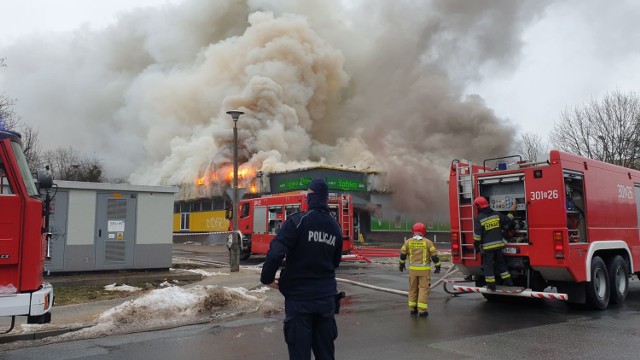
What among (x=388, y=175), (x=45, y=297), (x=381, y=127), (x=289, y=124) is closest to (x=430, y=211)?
(x=388, y=175)

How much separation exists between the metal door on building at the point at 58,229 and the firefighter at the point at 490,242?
854 cm

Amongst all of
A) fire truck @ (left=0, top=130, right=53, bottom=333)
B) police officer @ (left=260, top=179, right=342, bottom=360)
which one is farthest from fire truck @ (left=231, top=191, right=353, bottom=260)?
police officer @ (left=260, top=179, right=342, bottom=360)

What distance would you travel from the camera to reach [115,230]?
11289 mm

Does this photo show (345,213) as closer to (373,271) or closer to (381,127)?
(373,271)

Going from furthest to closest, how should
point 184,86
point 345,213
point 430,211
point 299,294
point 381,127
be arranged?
point 184,86
point 381,127
point 430,211
point 345,213
point 299,294

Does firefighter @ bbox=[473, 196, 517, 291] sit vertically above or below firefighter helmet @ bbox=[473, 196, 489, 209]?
below

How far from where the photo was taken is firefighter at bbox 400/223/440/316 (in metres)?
7.32

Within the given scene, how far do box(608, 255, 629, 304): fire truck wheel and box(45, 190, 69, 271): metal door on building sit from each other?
10.7 m

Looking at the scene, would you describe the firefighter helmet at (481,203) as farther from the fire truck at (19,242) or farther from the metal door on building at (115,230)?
the metal door on building at (115,230)

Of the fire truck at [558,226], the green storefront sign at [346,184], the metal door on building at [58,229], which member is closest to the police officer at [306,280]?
the fire truck at [558,226]

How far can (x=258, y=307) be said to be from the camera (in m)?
8.02

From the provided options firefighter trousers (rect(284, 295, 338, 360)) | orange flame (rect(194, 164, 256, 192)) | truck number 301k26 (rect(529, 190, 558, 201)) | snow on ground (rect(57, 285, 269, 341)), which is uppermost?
orange flame (rect(194, 164, 256, 192))

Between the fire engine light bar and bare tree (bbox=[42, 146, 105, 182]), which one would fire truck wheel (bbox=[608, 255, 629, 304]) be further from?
bare tree (bbox=[42, 146, 105, 182])

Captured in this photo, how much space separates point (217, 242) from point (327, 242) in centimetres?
2942
